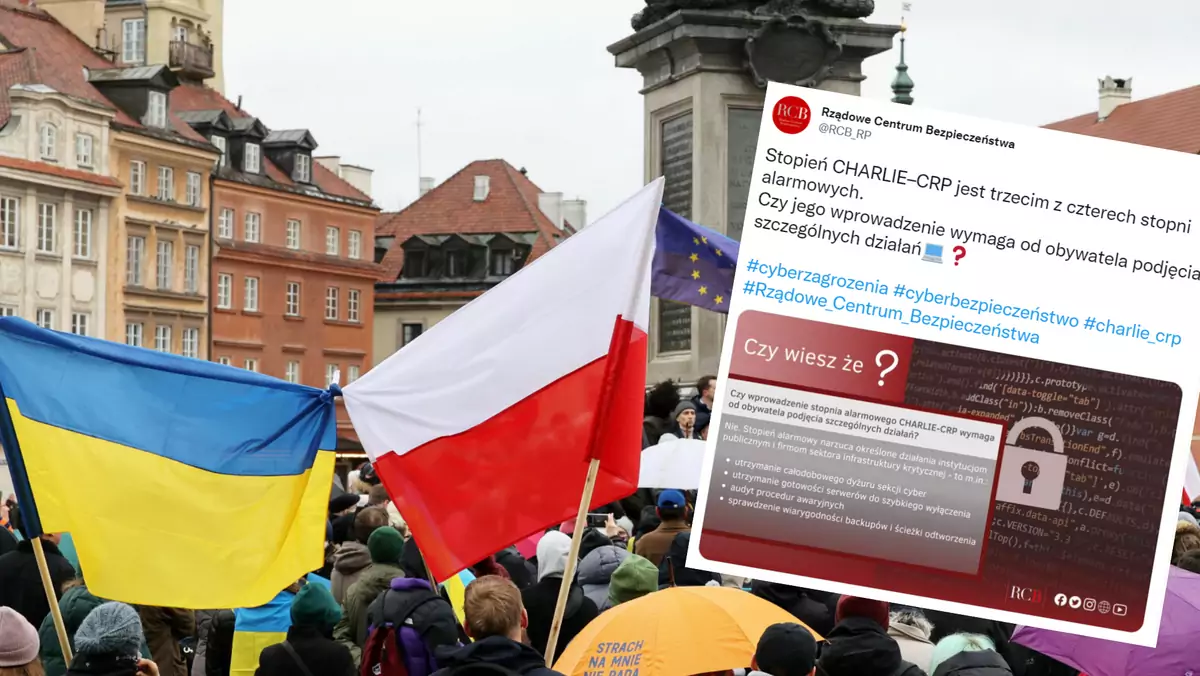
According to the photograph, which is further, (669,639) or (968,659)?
(669,639)

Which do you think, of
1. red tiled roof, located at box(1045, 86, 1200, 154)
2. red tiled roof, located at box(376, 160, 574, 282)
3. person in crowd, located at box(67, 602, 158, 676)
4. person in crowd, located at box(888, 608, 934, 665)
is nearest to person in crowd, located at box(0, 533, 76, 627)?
person in crowd, located at box(67, 602, 158, 676)

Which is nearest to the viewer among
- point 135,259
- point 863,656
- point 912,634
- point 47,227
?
point 863,656

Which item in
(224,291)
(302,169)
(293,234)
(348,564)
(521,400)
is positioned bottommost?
(224,291)

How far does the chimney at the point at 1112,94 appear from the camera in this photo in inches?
2933

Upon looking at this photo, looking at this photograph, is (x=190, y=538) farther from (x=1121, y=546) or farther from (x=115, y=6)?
(x=115, y=6)

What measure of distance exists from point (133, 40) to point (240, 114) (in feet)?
18.7

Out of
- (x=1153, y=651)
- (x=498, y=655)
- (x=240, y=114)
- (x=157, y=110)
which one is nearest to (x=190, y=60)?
(x=240, y=114)

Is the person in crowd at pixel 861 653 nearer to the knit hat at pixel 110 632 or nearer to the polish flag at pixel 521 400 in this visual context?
the polish flag at pixel 521 400

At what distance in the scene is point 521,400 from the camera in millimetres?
8133

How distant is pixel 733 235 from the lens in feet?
67.5

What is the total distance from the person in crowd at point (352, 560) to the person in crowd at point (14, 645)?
10.5 feet

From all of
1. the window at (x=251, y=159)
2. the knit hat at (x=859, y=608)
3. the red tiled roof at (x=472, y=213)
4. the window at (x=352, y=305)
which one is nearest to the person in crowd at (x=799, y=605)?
the knit hat at (x=859, y=608)

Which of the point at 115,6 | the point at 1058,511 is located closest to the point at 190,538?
the point at 1058,511

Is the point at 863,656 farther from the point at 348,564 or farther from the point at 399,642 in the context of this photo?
the point at 348,564
